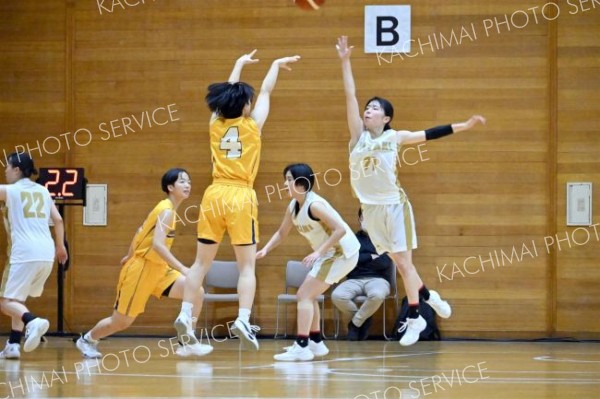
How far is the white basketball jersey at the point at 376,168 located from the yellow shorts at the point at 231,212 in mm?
1257

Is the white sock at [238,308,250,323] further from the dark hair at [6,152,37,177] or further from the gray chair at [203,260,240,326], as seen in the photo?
the gray chair at [203,260,240,326]

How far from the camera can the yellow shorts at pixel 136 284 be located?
28.5 feet

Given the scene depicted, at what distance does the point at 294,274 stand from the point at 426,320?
66.7 inches

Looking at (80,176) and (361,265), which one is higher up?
(80,176)

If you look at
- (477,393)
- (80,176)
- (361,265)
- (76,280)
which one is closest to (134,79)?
(80,176)

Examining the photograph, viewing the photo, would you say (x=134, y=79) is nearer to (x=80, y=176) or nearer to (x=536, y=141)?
(x=80, y=176)

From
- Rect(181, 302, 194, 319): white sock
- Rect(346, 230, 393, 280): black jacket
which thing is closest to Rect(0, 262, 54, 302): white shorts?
→ Rect(181, 302, 194, 319): white sock

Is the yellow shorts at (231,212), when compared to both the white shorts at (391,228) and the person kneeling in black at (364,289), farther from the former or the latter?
the person kneeling in black at (364,289)

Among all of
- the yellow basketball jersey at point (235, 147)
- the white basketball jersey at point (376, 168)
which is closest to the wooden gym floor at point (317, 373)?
the white basketball jersey at point (376, 168)

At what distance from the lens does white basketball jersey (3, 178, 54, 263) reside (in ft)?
28.8

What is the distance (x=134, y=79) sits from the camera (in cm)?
1219

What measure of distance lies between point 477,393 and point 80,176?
6.06 m

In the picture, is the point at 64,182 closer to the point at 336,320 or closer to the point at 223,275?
the point at 223,275

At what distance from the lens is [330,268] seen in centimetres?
874
